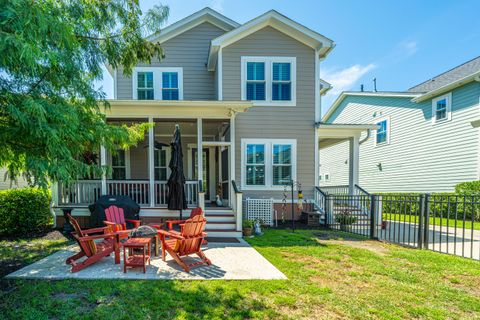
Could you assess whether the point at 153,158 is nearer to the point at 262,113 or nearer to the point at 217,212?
the point at 217,212

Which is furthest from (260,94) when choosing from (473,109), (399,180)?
(399,180)

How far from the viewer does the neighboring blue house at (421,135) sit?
32.9ft

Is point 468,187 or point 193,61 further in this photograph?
point 193,61

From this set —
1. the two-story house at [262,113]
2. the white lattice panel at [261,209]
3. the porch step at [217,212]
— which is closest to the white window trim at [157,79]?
the two-story house at [262,113]

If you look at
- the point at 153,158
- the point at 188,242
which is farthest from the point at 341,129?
the point at 188,242

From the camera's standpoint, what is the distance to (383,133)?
14.2 m

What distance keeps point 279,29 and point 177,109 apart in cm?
488

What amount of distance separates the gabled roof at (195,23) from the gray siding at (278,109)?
2219 millimetres

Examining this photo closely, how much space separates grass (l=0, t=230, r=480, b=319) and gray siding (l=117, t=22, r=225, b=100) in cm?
772

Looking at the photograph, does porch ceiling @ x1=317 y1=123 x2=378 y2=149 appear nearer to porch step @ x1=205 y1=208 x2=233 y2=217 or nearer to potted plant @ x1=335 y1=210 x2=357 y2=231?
potted plant @ x1=335 y1=210 x2=357 y2=231

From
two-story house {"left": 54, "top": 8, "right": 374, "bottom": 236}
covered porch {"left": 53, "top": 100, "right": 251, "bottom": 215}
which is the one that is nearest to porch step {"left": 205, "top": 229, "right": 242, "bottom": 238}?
covered porch {"left": 53, "top": 100, "right": 251, "bottom": 215}

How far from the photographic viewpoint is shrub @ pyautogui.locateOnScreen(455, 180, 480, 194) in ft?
29.9

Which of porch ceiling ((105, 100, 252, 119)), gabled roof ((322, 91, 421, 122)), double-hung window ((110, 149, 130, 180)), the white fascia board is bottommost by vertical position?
double-hung window ((110, 149, 130, 180))

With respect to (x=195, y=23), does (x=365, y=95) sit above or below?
below
